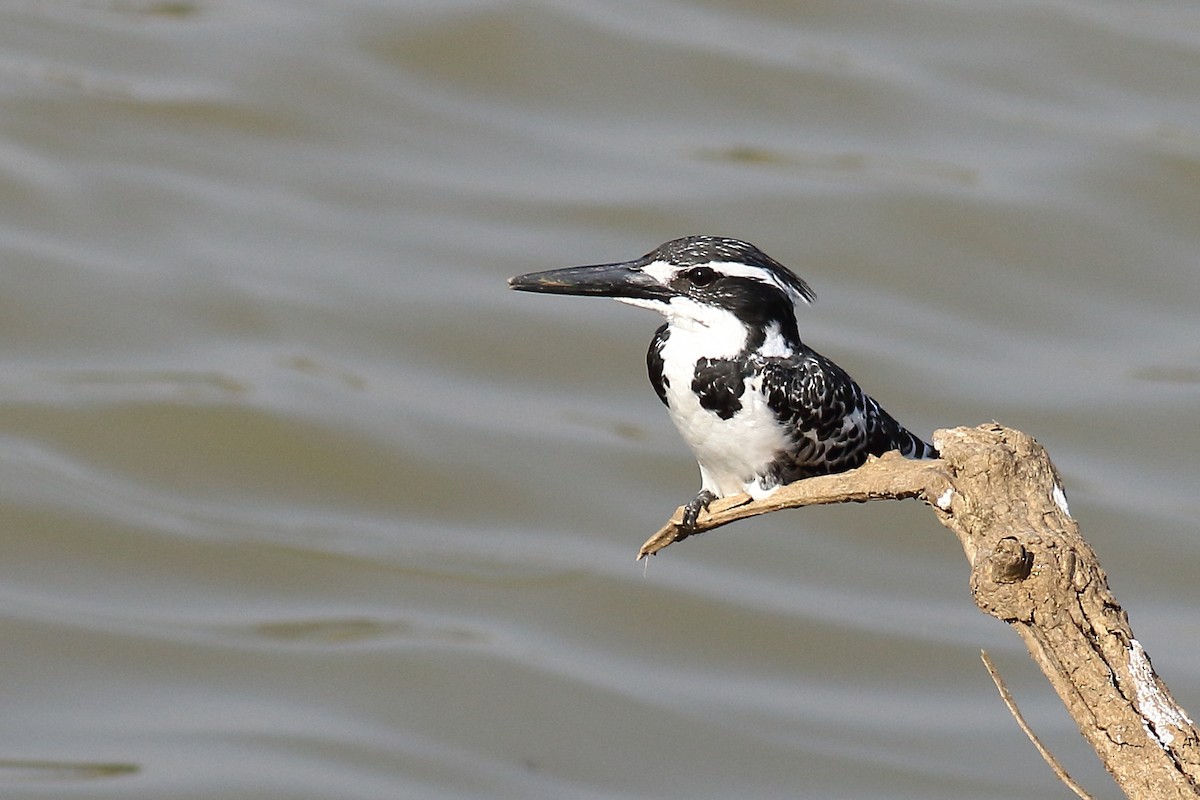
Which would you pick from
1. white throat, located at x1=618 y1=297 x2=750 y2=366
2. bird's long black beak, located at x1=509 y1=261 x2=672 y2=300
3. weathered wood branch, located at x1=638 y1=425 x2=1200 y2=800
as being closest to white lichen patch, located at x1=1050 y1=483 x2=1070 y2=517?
weathered wood branch, located at x1=638 y1=425 x2=1200 y2=800

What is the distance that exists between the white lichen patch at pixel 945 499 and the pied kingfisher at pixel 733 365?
1.17 meters

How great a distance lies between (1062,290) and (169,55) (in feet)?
25.1

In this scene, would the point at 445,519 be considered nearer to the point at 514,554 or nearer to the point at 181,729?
the point at 514,554

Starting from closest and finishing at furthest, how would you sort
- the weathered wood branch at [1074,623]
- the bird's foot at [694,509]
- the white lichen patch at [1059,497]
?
the weathered wood branch at [1074,623] < the white lichen patch at [1059,497] < the bird's foot at [694,509]

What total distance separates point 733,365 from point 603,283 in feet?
1.57

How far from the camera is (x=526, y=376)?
13492 millimetres

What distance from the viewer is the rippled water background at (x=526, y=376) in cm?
1065

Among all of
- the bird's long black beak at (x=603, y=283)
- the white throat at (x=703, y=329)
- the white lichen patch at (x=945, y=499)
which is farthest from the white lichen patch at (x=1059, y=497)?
the bird's long black beak at (x=603, y=283)

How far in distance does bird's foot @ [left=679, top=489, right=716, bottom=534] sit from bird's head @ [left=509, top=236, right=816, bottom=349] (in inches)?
21.8

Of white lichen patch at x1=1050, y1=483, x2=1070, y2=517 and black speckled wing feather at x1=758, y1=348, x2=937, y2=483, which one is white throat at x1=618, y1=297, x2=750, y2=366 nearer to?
black speckled wing feather at x1=758, y1=348, x2=937, y2=483

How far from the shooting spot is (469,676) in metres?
10.9

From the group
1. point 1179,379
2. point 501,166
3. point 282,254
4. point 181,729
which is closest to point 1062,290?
point 1179,379

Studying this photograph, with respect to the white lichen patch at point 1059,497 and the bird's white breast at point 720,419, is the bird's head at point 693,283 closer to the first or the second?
the bird's white breast at point 720,419

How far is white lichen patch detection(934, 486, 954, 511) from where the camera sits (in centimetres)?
463
